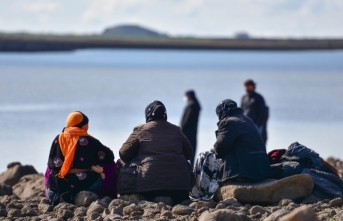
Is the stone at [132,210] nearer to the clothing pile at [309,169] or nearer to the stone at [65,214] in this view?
the stone at [65,214]

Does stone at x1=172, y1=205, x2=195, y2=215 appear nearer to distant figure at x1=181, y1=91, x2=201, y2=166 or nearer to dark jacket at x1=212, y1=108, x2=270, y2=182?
dark jacket at x1=212, y1=108, x2=270, y2=182

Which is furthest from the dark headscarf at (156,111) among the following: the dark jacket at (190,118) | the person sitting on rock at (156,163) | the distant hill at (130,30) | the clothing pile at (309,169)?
the distant hill at (130,30)

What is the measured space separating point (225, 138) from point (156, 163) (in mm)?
668

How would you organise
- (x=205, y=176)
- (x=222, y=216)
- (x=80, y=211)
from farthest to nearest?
(x=205, y=176) < (x=80, y=211) < (x=222, y=216)

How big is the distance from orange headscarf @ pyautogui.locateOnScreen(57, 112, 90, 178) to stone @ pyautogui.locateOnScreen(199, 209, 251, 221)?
5.87ft

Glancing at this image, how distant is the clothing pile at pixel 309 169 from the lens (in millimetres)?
8366

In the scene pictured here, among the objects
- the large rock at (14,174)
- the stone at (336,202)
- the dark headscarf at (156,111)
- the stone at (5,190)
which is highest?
Result: the dark headscarf at (156,111)

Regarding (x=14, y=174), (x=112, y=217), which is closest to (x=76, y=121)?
(x=112, y=217)

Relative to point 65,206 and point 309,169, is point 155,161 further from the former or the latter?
point 309,169

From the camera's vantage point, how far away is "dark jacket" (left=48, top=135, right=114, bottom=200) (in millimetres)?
8352

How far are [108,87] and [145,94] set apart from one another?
5898mm

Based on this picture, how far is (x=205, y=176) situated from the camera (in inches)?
336

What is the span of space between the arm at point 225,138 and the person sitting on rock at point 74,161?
3.33 ft

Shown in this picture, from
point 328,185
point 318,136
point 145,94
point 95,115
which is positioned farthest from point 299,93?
point 328,185
